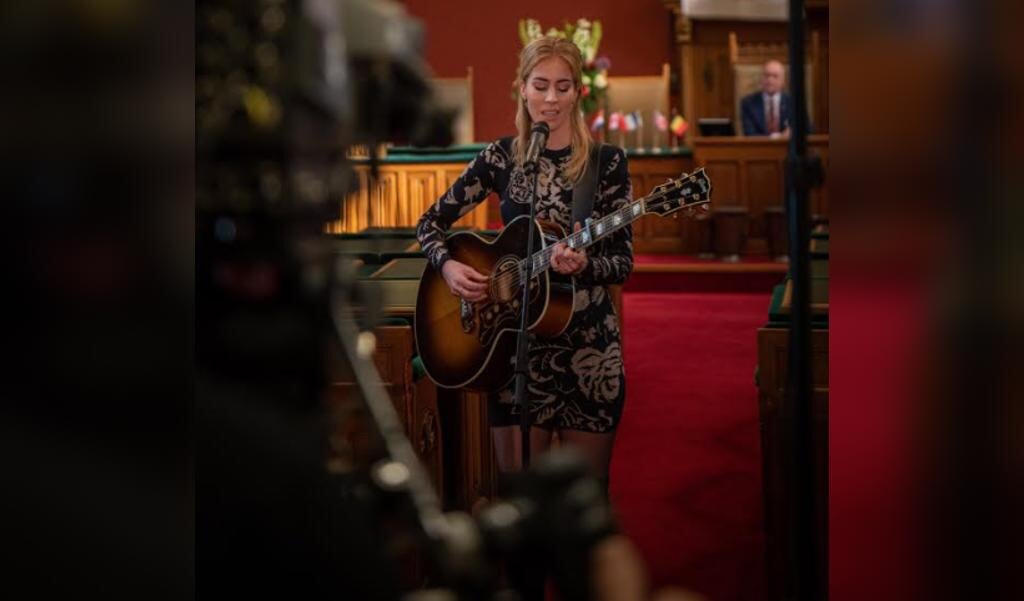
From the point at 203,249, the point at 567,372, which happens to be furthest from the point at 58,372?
the point at 567,372

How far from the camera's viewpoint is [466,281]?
1.98m

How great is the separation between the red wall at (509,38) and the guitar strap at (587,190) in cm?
760

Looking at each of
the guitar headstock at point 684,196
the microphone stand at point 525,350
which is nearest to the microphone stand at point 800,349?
the guitar headstock at point 684,196

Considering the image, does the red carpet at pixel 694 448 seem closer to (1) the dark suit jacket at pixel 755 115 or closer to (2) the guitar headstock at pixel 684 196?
(2) the guitar headstock at pixel 684 196

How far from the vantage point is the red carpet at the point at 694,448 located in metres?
2.68

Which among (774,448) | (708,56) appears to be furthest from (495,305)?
(708,56)

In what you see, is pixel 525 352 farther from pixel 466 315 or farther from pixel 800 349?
pixel 800 349

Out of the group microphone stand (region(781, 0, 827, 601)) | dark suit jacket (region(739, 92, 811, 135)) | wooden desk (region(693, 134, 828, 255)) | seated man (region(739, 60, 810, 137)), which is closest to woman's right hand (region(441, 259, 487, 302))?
microphone stand (region(781, 0, 827, 601))

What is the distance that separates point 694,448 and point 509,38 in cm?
696

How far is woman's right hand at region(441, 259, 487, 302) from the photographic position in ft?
6.50

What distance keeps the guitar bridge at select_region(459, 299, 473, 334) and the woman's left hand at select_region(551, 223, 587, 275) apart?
23 cm

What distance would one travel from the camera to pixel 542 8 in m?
10.0

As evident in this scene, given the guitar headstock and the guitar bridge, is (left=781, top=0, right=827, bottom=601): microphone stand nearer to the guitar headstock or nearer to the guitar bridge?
the guitar headstock

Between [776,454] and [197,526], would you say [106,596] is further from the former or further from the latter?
[776,454]
